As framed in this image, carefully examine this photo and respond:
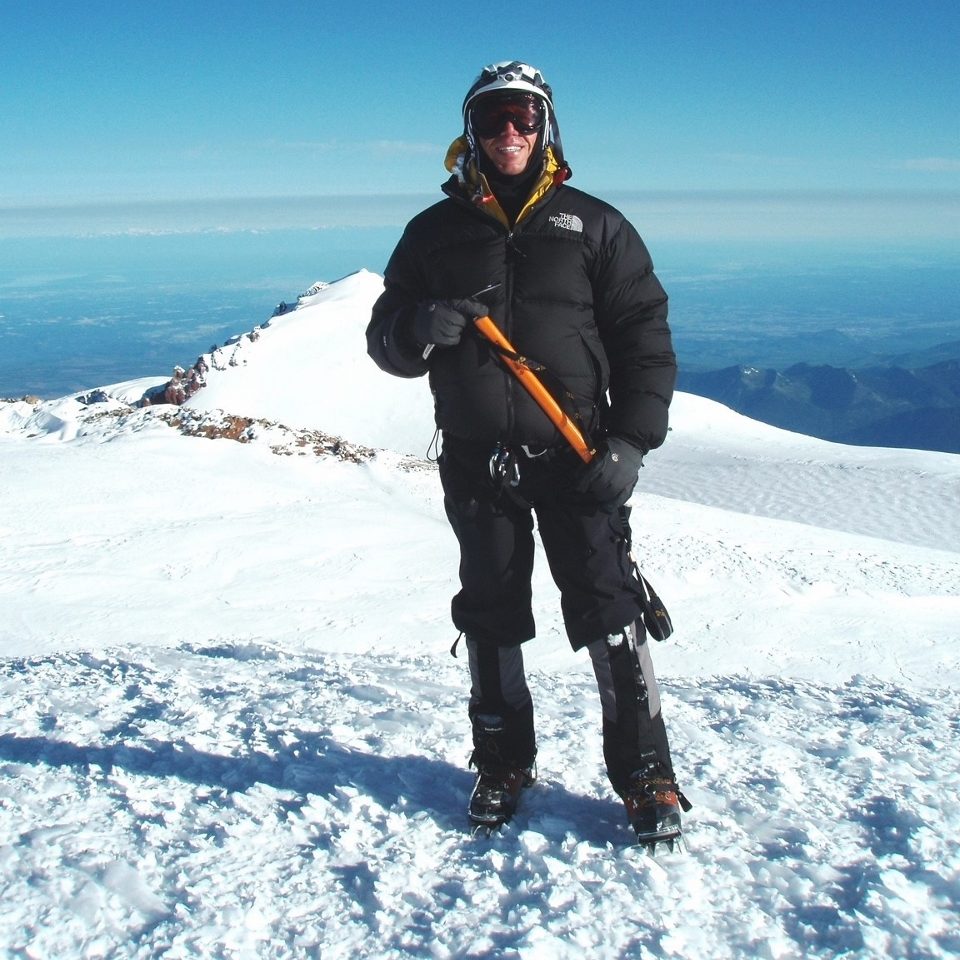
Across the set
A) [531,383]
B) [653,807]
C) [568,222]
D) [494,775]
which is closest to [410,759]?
[494,775]

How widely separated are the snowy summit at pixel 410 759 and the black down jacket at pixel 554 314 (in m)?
1.79

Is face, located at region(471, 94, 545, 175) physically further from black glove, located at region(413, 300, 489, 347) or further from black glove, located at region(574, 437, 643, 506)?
black glove, located at region(574, 437, 643, 506)

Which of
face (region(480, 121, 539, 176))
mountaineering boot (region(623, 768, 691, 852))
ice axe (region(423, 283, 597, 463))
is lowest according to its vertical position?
mountaineering boot (region(623, 768, 691, 852))

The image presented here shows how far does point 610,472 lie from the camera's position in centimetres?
333

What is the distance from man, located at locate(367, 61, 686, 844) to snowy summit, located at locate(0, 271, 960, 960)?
17.6 inches

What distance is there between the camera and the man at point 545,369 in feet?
11.0

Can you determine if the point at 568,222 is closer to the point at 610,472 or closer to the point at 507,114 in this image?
the point at 507,114

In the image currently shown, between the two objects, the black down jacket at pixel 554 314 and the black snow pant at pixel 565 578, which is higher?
the black down jacket at pixel 554 314

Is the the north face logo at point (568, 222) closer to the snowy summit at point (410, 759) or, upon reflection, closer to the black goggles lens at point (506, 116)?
the black goggles lens at point (506, 116)

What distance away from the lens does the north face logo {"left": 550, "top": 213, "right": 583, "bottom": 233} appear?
3.35m

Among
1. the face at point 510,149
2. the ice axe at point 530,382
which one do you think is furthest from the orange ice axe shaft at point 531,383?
the face at point 510,149

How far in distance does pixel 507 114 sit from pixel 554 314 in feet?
2.84

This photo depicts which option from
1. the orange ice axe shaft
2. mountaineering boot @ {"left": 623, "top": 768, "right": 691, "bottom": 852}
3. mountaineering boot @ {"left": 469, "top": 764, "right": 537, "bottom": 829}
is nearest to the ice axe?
the orange ice axe shaft

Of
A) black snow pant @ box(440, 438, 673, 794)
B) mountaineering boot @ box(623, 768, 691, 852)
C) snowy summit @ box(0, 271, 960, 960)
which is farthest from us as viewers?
black snow pant @ box(440, 438, 673, 794)
